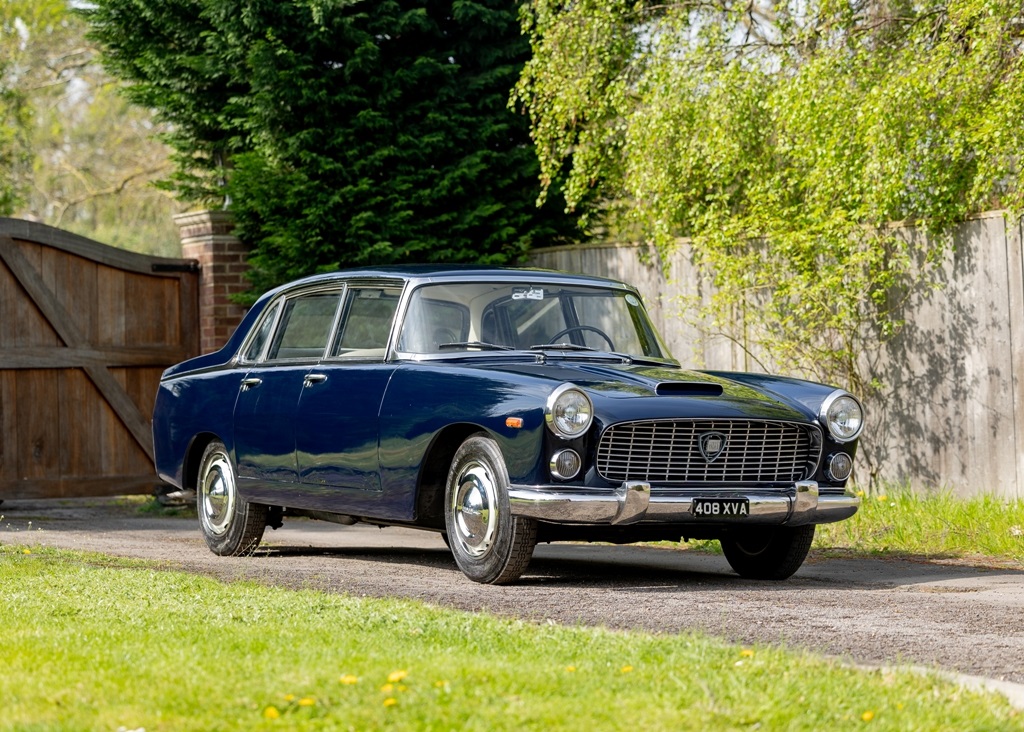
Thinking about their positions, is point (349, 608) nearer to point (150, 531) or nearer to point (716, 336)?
point (150, 531)

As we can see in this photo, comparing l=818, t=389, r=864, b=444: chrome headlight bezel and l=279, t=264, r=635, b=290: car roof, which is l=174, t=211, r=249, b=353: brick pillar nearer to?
l=279, t=264, r=635, b=290: car roof

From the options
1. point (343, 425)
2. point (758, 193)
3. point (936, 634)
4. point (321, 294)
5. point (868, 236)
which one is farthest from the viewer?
point (758, 193)

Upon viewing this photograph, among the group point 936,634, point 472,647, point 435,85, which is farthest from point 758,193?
point 472,647

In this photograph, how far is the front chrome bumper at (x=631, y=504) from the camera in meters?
Answer: 7.73

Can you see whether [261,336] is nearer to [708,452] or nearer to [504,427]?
[504,427]

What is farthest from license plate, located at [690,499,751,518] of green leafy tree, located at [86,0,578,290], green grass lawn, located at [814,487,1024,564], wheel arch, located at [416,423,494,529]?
green leafy tree, located at [86,0,578,290]

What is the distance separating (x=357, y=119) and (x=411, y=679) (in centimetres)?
1051

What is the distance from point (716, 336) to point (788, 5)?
2.82 meters

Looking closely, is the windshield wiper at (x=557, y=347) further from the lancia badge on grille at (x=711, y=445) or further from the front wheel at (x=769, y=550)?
the front wheel at (x=769, y=550)

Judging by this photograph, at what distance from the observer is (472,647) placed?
573cm

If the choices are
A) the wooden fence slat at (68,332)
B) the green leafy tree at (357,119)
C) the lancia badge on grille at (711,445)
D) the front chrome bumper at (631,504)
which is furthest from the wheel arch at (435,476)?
the wooden fence slat at (68,332)

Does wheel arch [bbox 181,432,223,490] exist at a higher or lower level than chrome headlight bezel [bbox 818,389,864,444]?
lower

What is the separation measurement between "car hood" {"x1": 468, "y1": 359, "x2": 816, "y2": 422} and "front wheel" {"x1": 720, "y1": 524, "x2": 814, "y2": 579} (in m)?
0.77

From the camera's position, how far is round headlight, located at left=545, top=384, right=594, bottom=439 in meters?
7.71
